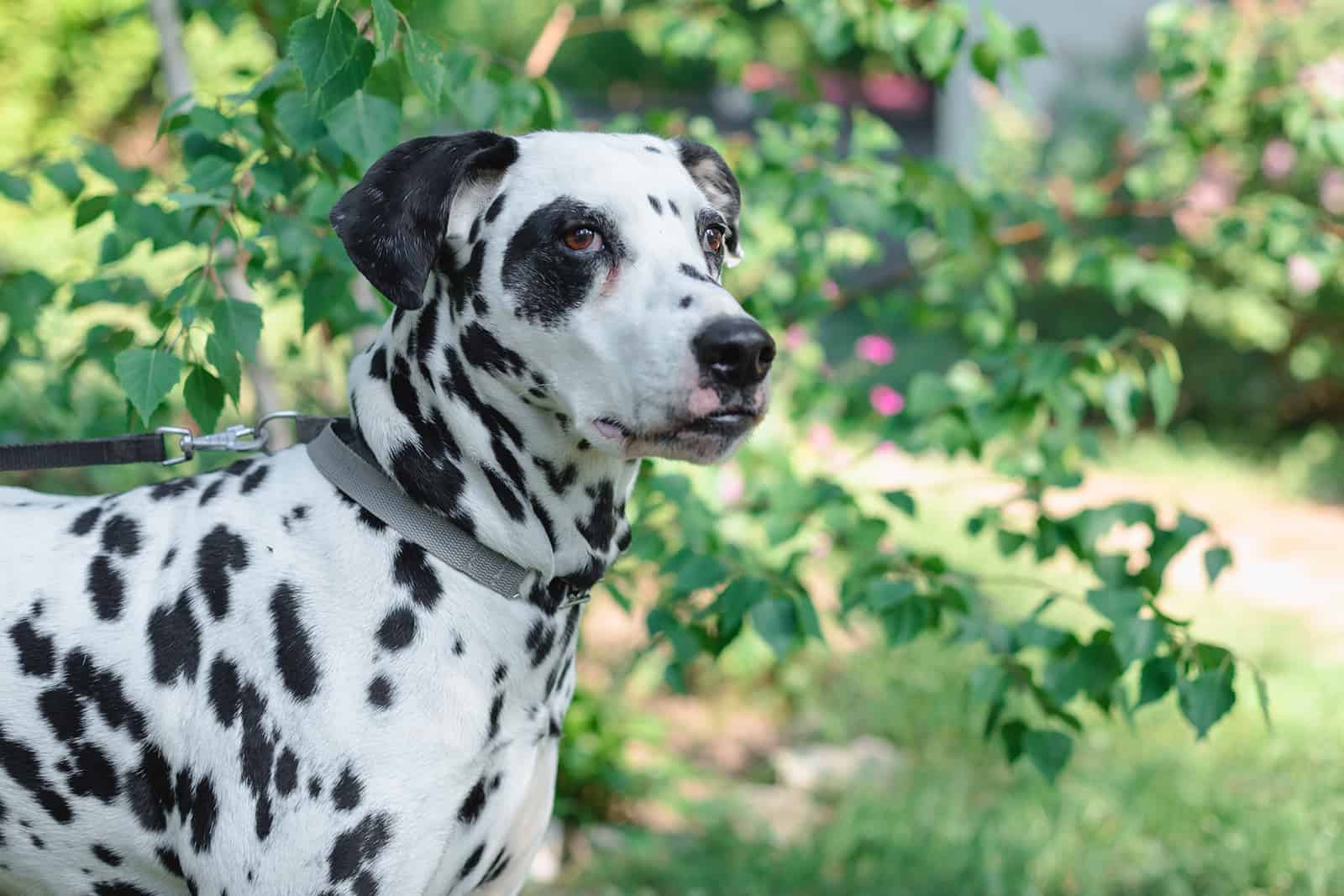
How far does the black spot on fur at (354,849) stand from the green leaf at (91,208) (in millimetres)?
1435

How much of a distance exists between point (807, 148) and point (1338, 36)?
5810mm

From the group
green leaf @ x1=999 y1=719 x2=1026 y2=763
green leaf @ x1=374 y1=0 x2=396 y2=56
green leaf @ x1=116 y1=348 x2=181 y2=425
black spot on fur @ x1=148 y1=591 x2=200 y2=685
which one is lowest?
green leaf @ x1=999 y1=719 x2=1026 y2=763

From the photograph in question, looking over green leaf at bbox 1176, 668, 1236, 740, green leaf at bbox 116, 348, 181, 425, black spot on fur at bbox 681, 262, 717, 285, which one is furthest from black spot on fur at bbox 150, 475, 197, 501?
green leaf at bbox 1176, 668, 1236, 740

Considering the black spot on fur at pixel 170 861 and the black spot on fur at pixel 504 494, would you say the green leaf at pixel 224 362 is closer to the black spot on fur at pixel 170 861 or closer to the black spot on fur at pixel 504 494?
the black spot on fur at pixel 504 494

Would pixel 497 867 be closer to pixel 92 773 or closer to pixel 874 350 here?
pixel 92 773

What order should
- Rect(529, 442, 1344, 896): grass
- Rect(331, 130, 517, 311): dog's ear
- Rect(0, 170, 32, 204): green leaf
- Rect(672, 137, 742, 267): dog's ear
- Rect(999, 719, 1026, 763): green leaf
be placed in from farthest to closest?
1. Rect(529, 442, 1344, 896): grass
2. Rect(999, 719, 1026, 763): green leaf
3. Rect(0, 170, 32, 204): green leaf
4. Rect(672, 137, 742, 267): dog's ear
5. Rect(331, 130, 517, 311): dog's ear

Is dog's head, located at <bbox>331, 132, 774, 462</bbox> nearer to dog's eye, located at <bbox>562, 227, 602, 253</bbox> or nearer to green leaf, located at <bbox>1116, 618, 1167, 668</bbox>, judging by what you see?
dog's eye, located at <bbox>562, 227, 602, 253</bbox>

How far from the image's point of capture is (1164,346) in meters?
2.92

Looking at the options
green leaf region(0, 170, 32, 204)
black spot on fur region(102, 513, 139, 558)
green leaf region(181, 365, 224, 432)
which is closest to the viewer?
black spot on fur region(102, 513, 139, 558)

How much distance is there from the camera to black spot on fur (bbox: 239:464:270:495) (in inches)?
80.2

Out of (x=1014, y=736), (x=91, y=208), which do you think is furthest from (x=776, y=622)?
(x=91, y=208)

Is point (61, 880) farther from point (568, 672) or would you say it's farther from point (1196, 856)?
point (1196, 856)

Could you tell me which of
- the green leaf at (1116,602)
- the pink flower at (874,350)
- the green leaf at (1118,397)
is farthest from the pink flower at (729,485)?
the green leaf at (1116,602)

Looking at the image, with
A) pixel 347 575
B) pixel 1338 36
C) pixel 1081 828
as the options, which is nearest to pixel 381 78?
pixel 347 575
